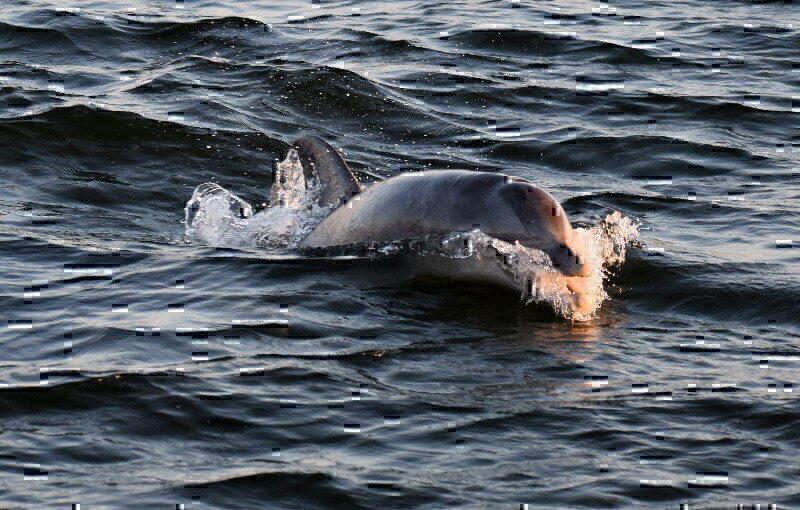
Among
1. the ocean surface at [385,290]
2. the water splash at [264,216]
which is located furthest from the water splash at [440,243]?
the ocean surface at [385,290]

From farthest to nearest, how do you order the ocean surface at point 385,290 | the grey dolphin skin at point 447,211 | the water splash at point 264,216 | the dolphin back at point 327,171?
the water splash at point 264,216 < the dolphin back at point 327,171 < the grey dolphin skin at point 447,211 < the ocean surface at point 385,290

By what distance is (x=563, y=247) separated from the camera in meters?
8.58

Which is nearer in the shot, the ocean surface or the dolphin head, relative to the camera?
the ocean surface

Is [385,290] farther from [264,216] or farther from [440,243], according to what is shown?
[264,216]

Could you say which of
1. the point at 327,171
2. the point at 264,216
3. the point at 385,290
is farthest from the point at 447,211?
→ the point at 264,216

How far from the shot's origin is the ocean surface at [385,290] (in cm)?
656

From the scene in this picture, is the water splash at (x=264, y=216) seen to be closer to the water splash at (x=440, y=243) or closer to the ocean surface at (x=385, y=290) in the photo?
the water splash at (x=440, y=243)

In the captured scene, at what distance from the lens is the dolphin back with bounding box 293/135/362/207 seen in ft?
34.6

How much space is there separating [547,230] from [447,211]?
0.78 m

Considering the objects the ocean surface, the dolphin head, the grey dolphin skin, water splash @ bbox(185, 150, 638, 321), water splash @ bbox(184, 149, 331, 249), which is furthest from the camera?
water splash @ bbox(184, 149, 331, 249)

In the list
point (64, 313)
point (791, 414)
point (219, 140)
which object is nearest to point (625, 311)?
point (791, 414)

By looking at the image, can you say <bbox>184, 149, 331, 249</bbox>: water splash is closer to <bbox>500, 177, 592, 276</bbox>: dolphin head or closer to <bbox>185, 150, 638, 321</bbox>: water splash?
<bbox>185, 150, 638, 321</bbox>: water splash

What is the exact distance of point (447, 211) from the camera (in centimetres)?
915

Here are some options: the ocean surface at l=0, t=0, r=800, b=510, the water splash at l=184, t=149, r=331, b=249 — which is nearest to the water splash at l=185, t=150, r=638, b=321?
the water splash at l=184, t=149, r=331, b=249
